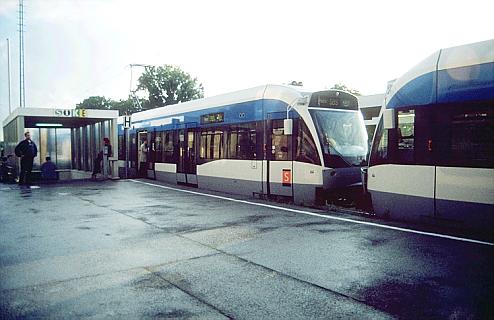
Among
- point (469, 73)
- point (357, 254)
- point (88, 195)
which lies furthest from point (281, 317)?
point (88, 195)

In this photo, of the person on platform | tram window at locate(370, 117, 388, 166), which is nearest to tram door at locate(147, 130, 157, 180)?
the person on platform

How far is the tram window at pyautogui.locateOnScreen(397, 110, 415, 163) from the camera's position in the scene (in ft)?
28.6

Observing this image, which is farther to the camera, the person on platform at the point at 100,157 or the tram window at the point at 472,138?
the person on platform at the point at 100,157

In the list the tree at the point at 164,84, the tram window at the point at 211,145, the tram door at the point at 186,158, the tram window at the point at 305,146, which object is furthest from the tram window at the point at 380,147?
the tree at the point at 164,84

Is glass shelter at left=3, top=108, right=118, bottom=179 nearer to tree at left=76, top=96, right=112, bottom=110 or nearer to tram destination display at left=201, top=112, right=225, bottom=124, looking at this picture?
tram destination display at left=201, top=112, right=225, bottom=124

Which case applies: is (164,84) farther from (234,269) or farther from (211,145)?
(234,269)

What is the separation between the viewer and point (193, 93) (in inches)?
2569

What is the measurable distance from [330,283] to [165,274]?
7.28 ft

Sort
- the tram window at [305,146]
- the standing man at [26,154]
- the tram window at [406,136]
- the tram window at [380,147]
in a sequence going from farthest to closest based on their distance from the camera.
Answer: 1. the standing man at [26,154]
2. the tram window at [305,146]
3. the tram window at [380,147]
4. the tram window at [406,136]

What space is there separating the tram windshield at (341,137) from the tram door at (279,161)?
1.10 m

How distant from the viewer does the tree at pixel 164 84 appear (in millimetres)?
63219

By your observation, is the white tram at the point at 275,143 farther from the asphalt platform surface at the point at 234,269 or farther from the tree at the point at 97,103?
the tree at the point at 97,103

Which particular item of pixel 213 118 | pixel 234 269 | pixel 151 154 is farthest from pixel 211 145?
pixel 234 269

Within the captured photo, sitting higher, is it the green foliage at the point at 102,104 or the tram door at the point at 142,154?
the green foliage at the point at 102,104
